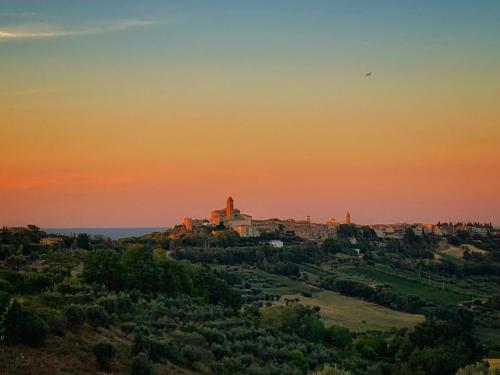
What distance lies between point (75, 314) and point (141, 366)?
367 centimetres

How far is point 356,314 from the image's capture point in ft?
168

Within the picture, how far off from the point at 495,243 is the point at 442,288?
48213 millimetres

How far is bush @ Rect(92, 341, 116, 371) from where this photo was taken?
16.7m

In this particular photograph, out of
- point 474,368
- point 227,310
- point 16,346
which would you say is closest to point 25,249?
point 227,310

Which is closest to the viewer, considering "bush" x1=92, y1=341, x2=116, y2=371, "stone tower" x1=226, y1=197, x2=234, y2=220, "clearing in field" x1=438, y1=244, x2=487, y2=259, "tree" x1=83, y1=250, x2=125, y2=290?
"bush" x1=92, y1=341, x2=116, y2=371

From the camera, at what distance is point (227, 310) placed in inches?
1246

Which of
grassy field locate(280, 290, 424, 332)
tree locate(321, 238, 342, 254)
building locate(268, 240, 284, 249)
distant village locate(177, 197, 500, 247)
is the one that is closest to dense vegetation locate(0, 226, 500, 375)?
grassy field locate(280, 290, 424, 332)

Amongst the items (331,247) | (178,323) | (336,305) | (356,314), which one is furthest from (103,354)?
(331,247)

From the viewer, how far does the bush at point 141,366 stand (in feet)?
55.0

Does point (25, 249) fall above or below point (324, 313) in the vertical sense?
above

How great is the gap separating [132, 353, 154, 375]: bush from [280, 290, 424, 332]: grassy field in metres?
29.0

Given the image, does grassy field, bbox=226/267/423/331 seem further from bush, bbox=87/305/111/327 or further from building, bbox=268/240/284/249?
bush, bbox=87/305/111/327

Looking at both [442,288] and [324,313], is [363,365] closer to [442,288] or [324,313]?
[324,313]

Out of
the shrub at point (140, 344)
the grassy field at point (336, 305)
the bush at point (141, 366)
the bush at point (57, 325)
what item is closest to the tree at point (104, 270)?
the shrub at point (140, 344)
